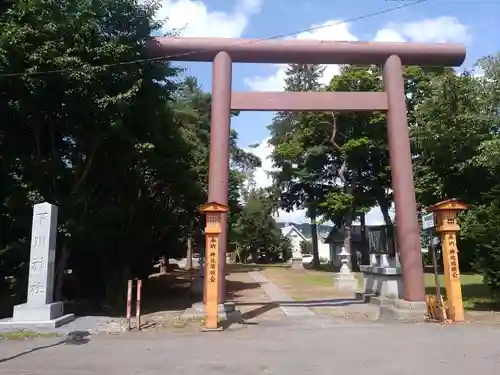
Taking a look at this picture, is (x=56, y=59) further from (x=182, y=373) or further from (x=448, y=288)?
(x=448, y=288)

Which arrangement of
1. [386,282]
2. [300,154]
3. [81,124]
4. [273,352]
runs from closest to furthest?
[273,352]
[81,124]
[386,282]
[300,154]

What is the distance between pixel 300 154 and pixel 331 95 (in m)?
21.8

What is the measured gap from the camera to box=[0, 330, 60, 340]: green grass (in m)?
9.69

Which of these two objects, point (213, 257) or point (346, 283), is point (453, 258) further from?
point (346, 283)

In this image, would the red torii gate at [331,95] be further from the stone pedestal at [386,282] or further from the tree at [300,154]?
the tree at [300,154]

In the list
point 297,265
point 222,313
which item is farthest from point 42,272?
point 297,265

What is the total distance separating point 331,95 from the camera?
12797 mm

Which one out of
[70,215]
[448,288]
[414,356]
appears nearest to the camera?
[414,356]

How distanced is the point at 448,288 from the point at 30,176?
10534mm

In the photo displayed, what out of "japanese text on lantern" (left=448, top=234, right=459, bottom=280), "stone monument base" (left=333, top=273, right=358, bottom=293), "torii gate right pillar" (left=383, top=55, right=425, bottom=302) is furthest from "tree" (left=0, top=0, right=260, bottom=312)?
"stone monument base" (left=333, top=273, right=358, bottom=293)

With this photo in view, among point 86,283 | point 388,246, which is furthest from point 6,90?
point 388,246

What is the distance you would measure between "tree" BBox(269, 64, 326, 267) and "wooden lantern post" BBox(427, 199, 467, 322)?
2226 centimetres

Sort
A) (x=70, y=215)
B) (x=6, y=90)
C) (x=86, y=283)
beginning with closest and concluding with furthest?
(x=6, y=90) < (x=70, y=215) < (x=86, y=283)

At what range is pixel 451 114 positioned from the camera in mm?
15859
